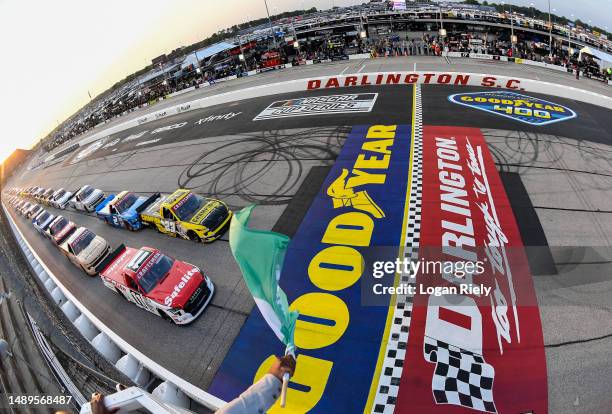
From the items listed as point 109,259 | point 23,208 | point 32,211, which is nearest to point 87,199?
point 32,211

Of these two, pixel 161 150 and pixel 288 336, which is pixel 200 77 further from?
pixel 288 336

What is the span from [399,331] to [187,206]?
893cm

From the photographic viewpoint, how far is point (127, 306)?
1034 centimetres

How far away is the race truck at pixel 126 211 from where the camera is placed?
1424cm

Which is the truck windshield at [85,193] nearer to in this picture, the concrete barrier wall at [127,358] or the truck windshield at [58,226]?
the truck windshield at [58,226]

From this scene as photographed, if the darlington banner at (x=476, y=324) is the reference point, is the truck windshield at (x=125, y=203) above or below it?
above

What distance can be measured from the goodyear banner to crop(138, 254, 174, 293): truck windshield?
2968 millimetres

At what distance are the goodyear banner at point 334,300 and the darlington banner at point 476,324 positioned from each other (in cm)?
96

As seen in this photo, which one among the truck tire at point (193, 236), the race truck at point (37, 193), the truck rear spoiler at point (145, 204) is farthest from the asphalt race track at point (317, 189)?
the race truck at point (37, 193)

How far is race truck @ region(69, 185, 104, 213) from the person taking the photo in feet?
59.3

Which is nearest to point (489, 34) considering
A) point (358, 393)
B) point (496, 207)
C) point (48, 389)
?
point (496, 207)

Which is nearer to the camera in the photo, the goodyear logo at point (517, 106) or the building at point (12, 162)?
the goodyear logo at point (517, 106)

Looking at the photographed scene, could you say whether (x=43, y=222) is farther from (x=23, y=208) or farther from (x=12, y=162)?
(x=12, y=162)

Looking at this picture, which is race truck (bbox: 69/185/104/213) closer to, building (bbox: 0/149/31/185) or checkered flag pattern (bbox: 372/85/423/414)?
checkered flag pattern (bbox: 372/85/423/414)
